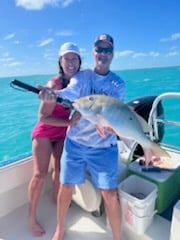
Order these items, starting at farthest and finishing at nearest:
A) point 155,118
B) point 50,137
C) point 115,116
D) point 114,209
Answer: point 155,118 < point 50,137 < point 114,209 < point 115,116

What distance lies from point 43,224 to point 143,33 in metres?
15.0

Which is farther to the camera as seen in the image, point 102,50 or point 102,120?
point 102,50

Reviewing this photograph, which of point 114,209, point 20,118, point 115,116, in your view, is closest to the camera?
point 115,116

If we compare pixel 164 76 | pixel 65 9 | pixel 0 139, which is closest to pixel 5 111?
pixel 0 139

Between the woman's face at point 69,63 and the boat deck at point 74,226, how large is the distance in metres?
1.07

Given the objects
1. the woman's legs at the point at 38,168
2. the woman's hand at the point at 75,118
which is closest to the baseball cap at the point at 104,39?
the woman's hand at the point at 75,118

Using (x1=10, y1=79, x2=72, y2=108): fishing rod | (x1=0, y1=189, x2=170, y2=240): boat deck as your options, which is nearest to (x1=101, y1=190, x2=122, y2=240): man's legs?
(x1=0, y1=189, x2=170, y2=240): boat deck

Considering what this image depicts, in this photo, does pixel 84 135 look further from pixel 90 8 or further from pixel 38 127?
pixel 90 8

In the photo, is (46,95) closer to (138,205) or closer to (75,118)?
(75,118)

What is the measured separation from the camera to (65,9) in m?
7.52

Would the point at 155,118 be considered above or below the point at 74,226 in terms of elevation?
above

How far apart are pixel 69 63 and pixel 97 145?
586mm

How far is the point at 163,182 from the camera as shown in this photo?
5.41 feet

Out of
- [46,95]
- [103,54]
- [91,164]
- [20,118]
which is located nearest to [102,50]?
[103,54]
